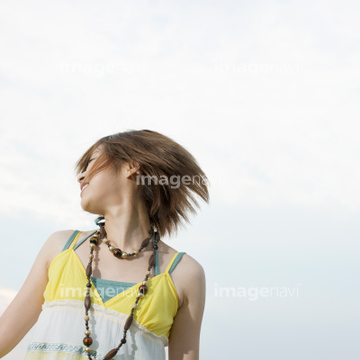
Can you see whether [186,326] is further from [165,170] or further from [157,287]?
[165,170]

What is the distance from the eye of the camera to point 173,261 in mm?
2811

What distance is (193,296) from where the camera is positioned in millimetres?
2768

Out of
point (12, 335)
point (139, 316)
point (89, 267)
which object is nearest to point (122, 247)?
point (89, 267)

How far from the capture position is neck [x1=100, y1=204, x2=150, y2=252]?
2818 millimetres

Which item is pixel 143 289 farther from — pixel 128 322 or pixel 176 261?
pixel 176 261

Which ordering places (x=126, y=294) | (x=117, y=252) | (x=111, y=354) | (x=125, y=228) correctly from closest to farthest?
(x=111, y=354)
(x=126, y=294)
(x=117, y=252)
(x=125, y=228)

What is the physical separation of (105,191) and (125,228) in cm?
26

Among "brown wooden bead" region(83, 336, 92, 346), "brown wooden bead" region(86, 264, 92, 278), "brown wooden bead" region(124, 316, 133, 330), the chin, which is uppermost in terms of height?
the chin

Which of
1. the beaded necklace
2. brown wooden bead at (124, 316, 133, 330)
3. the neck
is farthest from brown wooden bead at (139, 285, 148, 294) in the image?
the neck

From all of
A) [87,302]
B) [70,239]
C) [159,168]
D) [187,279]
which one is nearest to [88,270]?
[87,302]

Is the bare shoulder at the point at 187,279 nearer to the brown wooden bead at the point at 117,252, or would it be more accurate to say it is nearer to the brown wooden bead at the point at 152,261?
the brown wooden bead at the point at 152,261

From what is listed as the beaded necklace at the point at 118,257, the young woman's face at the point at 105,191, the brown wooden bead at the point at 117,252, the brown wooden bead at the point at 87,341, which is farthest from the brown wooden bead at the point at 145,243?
the brown wooden bead at the point at 87,341

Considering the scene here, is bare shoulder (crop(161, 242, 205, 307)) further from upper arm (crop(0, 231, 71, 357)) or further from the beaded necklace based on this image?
upper arm (crop(0, 231, 71, 357))

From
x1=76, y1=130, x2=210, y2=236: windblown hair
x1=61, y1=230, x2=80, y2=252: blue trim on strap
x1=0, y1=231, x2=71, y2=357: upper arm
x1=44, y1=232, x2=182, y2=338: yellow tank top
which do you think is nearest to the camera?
x1=44, y1=232, x2=182, y2=338: yellow tank top
